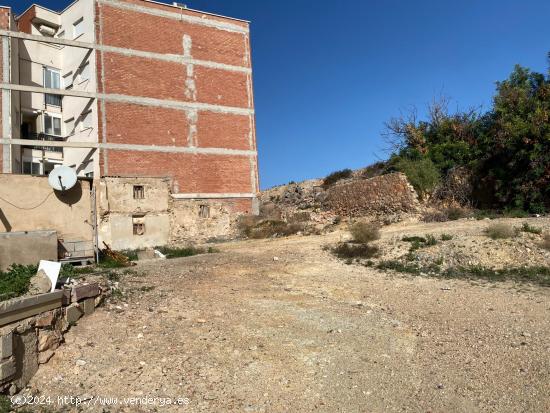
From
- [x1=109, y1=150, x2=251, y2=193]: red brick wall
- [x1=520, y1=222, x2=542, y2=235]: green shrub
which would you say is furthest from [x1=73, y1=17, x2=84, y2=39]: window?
[x1=520, y1=222, x2=542, y2=235]: green shrub

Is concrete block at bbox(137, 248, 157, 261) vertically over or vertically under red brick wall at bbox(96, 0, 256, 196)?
under

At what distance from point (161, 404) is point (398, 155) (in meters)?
23.0

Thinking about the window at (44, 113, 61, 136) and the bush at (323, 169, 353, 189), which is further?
the bush at (323, 169, 353, 189)

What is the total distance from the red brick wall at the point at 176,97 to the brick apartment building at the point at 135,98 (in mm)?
56

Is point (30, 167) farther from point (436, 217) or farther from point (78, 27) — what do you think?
point (436, 217)

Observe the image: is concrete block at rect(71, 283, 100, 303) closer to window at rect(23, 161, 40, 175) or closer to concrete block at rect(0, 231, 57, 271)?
concrete block at rect(0, 231, 57, 271)

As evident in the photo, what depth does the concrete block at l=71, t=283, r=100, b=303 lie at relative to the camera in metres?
7.31

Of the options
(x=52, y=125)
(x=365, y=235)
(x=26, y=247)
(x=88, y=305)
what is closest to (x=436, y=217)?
(x=365, y=235)

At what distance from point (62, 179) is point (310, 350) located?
13.4 meters

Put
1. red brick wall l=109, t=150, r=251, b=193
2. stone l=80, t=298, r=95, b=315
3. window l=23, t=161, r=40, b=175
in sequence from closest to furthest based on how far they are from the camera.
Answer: stone l=80, t=298, r=95, b=315 → red brick wall l=109, t=150, r=251, b=193 → window l=23, t=161, r=40, b=175

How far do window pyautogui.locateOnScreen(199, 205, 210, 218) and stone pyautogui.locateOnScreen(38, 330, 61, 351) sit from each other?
17.7 m

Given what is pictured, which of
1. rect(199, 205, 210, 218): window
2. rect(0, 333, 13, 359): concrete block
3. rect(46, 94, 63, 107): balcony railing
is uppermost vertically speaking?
rect(46, 94, 63, 107): balcony railing

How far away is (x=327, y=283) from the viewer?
11.3m

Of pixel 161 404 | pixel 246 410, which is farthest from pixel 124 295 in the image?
pixel 246 410
